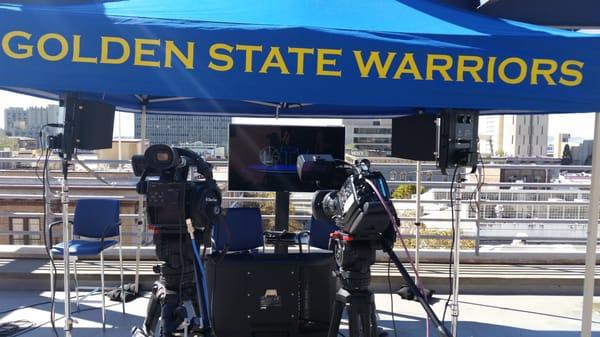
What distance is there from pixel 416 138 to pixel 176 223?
177cm

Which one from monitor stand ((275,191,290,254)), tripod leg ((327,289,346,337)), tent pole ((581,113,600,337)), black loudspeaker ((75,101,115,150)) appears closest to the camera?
tripod leg ((327,289,346,337))

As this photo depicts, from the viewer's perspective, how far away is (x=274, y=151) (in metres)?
4.11

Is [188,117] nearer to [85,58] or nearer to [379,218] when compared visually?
[85,58]

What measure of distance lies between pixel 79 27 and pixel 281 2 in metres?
0.97

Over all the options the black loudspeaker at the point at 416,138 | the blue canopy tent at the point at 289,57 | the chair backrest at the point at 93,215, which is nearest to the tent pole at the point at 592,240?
the blue canopy tent at the point at 289,57

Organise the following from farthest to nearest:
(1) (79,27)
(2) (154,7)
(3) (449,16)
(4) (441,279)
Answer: (4) (441,279) → (3) (449,16) → (2) (154,7) → (1) (79,27)

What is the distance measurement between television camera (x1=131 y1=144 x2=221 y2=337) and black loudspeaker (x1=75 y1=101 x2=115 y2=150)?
1.31 feet

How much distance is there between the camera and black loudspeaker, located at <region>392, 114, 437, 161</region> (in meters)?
3.04

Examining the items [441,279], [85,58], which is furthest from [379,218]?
[441,279]

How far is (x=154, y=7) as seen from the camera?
2.12m

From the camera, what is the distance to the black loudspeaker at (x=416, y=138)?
9.98 ft

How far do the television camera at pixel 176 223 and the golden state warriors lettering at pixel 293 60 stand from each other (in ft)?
1.64

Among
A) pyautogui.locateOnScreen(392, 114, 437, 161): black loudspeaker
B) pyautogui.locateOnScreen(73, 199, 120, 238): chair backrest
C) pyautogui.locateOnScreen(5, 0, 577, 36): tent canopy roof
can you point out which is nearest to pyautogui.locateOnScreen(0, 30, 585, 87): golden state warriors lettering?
pyautogui.locateOnScreen(5, 0, 577, 36): tent canopy roof

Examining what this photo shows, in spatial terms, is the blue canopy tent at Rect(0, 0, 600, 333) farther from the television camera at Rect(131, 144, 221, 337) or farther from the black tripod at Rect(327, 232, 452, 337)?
the black tripod at Rect(327, 232, 452, 337)
